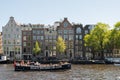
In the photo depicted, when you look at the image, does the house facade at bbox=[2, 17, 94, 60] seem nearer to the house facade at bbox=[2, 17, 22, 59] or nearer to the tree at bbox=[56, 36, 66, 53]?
the house facade at bbox=[2, 17, 22, 59]

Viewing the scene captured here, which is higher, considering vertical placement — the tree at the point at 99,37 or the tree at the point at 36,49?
the tree at the point at 99,37

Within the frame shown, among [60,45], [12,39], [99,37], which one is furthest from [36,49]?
[99,37]

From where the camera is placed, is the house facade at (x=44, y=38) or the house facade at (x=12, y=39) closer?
the house facade at (x=44, y=38)

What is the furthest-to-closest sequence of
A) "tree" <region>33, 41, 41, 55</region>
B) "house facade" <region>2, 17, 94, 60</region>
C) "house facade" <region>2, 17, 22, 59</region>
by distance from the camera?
"house facade" <region>2, 17, 22, 59</region> → "house facade" <region>2, 17, 94, 60</region> → "tree" <region>33, 41, 41, 55</region>

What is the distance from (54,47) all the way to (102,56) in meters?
20.4

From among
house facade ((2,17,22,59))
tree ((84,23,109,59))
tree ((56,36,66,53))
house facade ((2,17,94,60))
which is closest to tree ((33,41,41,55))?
house facade ((2,17,94,60))

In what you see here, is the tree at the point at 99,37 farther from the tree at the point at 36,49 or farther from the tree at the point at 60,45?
the tree at the point at 36,49

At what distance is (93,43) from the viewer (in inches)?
4498

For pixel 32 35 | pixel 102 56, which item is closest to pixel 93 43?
pixel 102 56

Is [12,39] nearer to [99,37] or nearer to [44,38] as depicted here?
[44,38]

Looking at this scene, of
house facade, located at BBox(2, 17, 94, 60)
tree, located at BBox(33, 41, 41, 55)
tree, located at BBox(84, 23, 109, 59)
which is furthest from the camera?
house facade, located at BBox(2, 17, 94, 60)

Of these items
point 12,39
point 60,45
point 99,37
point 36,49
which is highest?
point 12,39

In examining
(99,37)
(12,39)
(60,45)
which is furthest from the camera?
(12,39)

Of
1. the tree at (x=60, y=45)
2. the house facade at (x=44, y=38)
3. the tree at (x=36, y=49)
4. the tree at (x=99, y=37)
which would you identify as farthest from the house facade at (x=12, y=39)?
the tree at (x=99, y=37)
